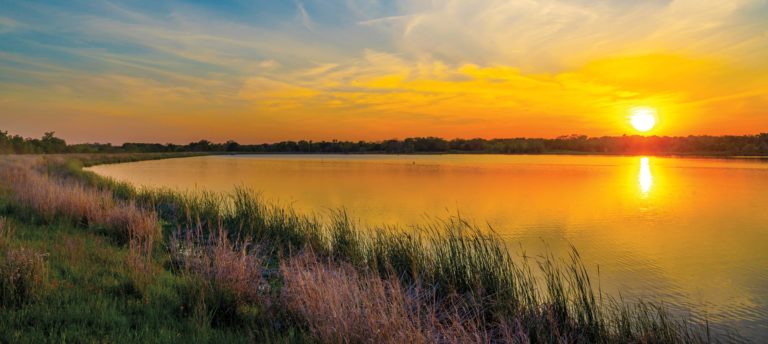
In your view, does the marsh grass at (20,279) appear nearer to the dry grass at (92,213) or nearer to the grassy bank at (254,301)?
the grassy bank at (254,301)

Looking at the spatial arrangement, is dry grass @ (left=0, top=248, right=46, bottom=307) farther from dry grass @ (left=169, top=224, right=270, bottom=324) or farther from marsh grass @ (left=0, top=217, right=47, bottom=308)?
dry grass @ (left=169, top=224, right=270, bottom=324)

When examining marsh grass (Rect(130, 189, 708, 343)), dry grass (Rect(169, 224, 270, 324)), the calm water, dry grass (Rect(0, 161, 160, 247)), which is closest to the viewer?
marsh grass (Rect(130, 189, 708, 343))

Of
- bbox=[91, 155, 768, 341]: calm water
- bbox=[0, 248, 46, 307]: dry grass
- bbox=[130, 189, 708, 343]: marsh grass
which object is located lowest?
bbox=[91, 155, 768, 341]: calm water

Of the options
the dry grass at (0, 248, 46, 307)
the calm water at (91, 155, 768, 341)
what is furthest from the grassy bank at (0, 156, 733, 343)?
the calm water at (91, 155, 768, 341)

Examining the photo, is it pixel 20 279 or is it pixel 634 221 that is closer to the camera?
pixel 20 279

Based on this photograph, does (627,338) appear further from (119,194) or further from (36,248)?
(119,194)

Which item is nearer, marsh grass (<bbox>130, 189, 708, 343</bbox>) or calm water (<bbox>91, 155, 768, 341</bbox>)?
marsh grass (<bbox>130, 189, 708, 343</bbox>)

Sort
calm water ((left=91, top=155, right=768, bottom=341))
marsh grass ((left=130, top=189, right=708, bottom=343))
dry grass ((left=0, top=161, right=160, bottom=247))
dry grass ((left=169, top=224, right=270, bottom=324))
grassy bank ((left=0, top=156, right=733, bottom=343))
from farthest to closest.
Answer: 1. calm water ((left=91, top=155, right=768, bottom=341))
2. dry grass ((left=0, top=161, right=160, bottom=247))
3. dry grass ((left=169, top=224, right=270, bottom=324))
4. marsh grass ((left=130, top=189, right=708, bottom=343))
5. grassy bank ((left=0, top=156, right=733, bottom=343))

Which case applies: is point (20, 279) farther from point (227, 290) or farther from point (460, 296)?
point (460, 296)

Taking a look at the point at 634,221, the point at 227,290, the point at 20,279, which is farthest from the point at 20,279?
the point at 634,221

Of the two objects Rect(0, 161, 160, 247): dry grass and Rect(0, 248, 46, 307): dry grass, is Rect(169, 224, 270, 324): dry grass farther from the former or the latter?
Rect(0, 161, 160, 247): dry grass

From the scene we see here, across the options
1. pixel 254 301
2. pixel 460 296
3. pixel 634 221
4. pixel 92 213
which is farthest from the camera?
pixel 634 221

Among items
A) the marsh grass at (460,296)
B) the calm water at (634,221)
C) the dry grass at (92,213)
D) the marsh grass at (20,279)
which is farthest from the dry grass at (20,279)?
the calm water at (634,221)

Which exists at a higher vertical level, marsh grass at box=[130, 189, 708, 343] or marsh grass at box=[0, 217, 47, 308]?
marsh grass at box=[0, 217, 47, 308]
